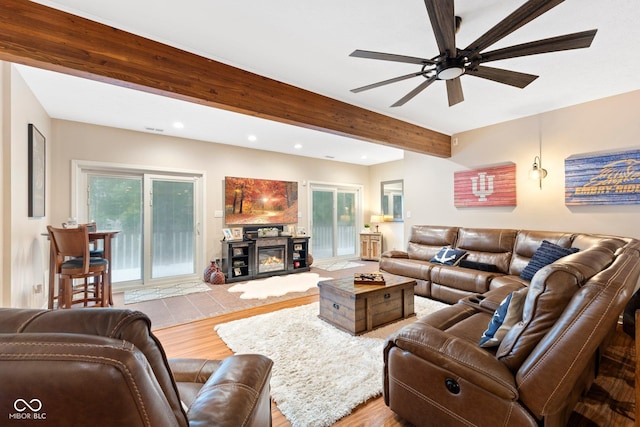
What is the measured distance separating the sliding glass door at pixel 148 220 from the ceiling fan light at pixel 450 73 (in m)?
4.55

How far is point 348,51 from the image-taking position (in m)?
2.41

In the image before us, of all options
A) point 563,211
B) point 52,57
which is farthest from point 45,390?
point 563,211

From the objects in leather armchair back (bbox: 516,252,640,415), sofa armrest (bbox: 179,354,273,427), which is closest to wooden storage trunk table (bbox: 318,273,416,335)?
sofa armrest (bbox: 179,354,273,427)

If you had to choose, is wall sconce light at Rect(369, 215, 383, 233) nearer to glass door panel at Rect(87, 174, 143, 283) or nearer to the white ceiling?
the white ceiling

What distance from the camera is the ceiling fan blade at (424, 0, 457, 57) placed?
142 cm

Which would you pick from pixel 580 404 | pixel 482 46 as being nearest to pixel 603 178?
pixel 580 404

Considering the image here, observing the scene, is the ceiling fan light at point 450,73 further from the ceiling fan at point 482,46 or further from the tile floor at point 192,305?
the tile floor at point 192,305

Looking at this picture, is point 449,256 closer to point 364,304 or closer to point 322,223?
point 364,304

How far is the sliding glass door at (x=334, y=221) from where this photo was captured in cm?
697

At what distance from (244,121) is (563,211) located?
462 centimetres

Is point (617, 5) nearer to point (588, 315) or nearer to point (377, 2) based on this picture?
point (377, 2)

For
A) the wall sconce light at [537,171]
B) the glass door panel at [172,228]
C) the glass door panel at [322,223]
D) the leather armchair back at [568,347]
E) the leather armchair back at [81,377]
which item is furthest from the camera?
the glass door panel at [322,223]

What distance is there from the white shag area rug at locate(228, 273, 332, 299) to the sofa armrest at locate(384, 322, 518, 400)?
2.95 m

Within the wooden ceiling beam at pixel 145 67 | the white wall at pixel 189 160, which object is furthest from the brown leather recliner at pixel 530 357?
the white wall at pixel 189 160
